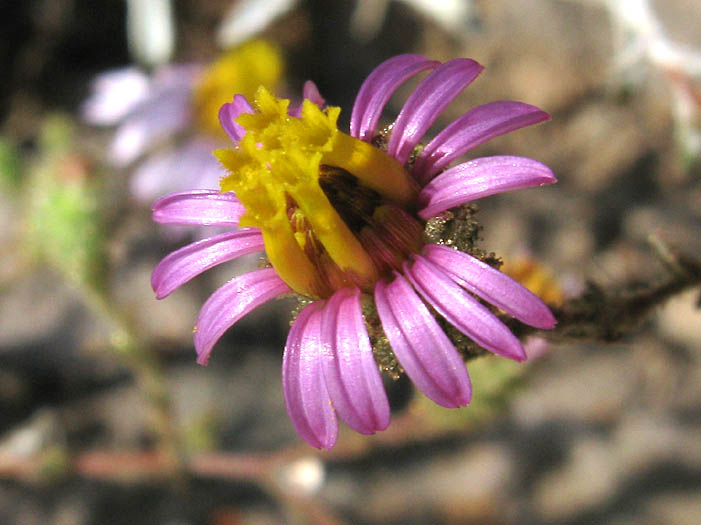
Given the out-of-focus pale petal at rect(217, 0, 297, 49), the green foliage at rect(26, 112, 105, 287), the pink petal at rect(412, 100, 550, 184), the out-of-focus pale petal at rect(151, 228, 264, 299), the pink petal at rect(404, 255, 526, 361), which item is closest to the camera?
the pink petal at rect(404, 255, 526, 361)

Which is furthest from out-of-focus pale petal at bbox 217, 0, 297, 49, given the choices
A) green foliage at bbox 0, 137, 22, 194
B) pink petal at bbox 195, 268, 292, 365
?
pink petal at bbox 195, 268, 292, 365

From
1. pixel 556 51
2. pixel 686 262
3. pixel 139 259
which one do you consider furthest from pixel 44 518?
pixel 556 51

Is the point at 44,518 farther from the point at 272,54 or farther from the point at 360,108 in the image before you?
the point at 360,108

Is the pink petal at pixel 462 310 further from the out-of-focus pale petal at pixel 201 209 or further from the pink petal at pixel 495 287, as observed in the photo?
the out-of-focus pale petal at pixel 201 209

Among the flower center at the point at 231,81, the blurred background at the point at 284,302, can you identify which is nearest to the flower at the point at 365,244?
the blurred background at the point at 284,302

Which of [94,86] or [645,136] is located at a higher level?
[94,86]

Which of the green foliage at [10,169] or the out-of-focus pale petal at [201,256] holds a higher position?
the green foliage at [10,169]

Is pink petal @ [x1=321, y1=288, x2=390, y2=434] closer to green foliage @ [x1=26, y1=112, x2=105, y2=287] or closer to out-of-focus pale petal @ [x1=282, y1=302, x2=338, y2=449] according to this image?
out-of-focus pale petal @ [x1=282, y1=302, x2=338, y2=449]
